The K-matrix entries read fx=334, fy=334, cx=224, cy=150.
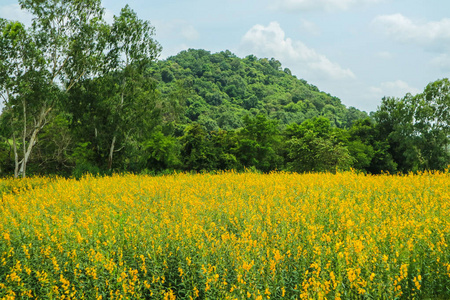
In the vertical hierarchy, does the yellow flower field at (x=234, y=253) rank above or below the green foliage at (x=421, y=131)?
below

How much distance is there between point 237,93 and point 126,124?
68.3 metres

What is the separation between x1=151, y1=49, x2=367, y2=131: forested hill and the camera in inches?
2598

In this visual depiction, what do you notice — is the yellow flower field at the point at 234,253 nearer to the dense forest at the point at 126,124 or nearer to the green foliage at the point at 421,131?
the dense forest at the point at 126,124

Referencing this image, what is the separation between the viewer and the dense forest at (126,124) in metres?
20.3

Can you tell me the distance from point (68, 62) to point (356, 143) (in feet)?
109

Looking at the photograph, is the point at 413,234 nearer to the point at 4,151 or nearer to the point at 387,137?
the point at 4,151

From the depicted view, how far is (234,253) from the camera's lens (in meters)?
4.34

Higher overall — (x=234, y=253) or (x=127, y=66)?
(x=127, y=66)

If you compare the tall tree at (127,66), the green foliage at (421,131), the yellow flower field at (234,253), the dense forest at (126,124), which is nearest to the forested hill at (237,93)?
the dense forest at (126,124)

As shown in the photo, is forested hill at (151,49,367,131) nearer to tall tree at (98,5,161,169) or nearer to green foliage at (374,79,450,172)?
green foliage at (374,79,450,172)

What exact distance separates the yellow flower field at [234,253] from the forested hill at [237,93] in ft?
161

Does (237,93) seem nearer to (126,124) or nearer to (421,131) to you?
(421,131)

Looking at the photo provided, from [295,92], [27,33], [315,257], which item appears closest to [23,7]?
[27,33]

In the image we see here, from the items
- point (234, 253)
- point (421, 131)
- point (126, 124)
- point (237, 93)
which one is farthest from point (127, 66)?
point (237, 93)
